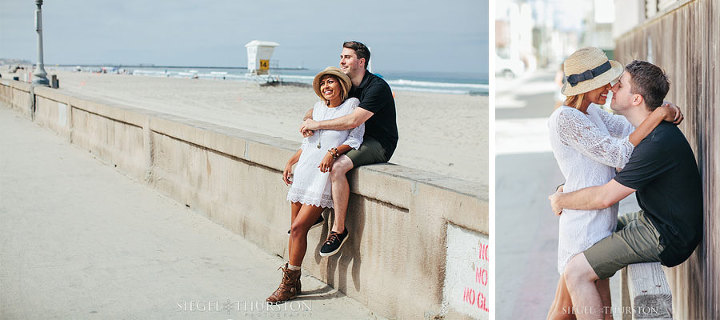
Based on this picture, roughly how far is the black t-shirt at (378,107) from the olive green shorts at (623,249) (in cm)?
202

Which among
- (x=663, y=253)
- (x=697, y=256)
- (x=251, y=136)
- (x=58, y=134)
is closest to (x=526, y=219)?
(x=251, y=136)

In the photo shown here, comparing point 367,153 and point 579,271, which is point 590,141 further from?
point 367,153

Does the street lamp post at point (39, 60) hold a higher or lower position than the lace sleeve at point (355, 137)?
higher

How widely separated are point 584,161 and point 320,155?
2.16m

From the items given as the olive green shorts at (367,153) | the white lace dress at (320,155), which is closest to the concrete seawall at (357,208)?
the olive green shorts at (367,153)

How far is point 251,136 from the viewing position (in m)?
6.39

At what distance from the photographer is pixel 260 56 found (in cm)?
4622

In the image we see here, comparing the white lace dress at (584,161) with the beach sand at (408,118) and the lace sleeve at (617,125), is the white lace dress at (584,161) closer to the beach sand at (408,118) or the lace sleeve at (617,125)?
the lace sleeve at (617,125)

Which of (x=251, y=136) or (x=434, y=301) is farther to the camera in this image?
(x=251, y=136)

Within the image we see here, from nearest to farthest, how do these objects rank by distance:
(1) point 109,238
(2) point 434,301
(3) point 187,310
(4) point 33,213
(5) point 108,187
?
(2) point 434,301, (3) point 187,310, (1) point 109,238, (4) point 33,213, (5) point 108,187

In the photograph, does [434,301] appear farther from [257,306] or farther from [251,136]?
[251,136]

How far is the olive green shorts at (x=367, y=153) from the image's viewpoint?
4527 mm

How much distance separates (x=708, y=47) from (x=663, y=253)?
3.52 ft

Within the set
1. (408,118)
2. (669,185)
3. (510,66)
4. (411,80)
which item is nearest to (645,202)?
(669,185)
